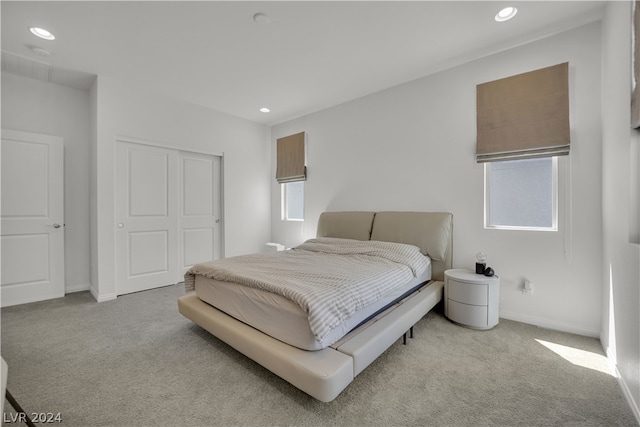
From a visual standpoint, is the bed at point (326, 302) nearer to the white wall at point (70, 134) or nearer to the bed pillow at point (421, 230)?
the bed pillow at point (421, 230)

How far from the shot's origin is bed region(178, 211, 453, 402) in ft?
5.01

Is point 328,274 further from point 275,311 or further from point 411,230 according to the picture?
point 411,230

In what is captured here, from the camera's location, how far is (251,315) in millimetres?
1896

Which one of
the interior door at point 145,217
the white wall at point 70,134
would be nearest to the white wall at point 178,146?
the interior door at point 145,217

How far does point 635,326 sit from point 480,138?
1.94 meters

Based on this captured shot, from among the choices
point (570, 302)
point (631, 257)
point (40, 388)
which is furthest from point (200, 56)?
point (570, 302)

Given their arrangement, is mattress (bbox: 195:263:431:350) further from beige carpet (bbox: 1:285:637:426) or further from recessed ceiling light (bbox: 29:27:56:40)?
recessed ceiling light (bbox: 29:27:56:40)

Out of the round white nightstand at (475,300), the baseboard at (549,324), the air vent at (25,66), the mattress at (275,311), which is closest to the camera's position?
the mattress at (275,311)

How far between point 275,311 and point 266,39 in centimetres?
251

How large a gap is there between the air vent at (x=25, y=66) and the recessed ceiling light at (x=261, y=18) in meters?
2.63

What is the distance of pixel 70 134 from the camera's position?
3594mm

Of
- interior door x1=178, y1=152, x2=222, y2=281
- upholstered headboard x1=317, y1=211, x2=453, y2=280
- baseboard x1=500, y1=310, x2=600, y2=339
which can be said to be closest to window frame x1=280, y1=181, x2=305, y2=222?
interior door x1=178, y1=152, x2=222, y2=281

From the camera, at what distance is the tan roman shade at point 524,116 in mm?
2393

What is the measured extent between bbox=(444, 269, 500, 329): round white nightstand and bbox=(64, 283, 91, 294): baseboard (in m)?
4.70
